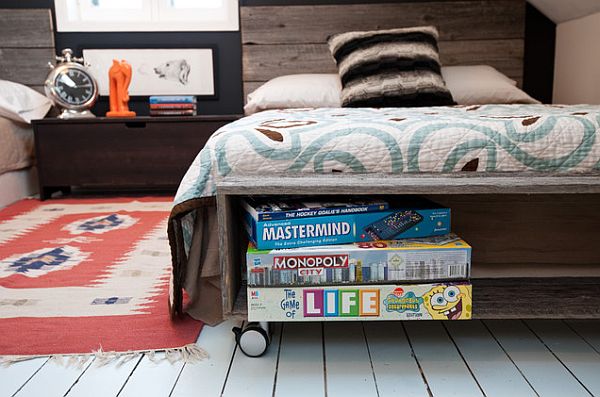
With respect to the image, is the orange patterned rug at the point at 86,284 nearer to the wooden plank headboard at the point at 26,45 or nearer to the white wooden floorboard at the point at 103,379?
the white wooden floorboard at the point at 103,379

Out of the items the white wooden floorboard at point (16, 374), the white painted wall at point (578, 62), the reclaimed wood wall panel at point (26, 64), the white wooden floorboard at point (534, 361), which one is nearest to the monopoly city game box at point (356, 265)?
the white wooden floorboard at point (534, 361)

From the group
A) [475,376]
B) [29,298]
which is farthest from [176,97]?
[475,376]

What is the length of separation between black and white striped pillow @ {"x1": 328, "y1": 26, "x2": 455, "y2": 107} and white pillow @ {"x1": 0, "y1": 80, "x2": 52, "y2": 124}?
1.57 meters

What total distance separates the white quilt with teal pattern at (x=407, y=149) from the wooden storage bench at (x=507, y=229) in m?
0.03

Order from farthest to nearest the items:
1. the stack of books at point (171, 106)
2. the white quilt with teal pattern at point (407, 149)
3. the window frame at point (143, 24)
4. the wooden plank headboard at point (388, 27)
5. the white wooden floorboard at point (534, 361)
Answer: the window frame at point (143, 24) → the wooden plank headboard at point (388, 27) → the stack of books at point (171, 106) → the white quilt with teal pattern at point (407, 149) → the white wooden floorboard at point (534, 361)

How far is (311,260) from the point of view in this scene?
108 cm

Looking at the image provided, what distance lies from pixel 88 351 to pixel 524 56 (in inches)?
106

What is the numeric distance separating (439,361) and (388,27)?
2249mm

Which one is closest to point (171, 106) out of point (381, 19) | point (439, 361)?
point (381, 19)

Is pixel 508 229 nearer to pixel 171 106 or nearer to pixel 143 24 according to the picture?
pixel 171 106

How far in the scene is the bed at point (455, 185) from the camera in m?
1.07

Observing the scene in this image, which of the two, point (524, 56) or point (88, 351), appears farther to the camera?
point (524, 56)

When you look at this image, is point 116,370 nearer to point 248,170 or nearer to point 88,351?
point 88,351

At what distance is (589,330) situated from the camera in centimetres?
125
